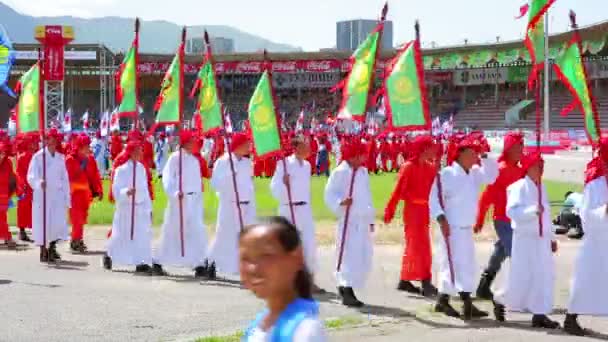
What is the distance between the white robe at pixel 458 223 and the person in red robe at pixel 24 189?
743 cm

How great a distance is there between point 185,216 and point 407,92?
319 centimetres

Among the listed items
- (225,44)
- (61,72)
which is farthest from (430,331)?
(225,44)

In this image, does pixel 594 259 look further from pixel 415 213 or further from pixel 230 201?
pixel 230 201

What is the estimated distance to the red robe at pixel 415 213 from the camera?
29.8 feet

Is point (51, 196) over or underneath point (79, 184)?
underneath

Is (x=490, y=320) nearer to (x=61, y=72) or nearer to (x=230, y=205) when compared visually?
(x=230, y=205)

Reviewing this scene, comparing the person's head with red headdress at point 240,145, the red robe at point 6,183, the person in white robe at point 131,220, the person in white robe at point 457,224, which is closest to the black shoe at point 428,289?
the person in white robe at point 457,224

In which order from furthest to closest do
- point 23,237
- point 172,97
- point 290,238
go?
1. point 23,237
2. point 172,97
3. point 290,238

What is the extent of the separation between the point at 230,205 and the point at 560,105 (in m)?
50.2

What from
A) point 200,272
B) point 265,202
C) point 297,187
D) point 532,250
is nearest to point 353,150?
point 297,187

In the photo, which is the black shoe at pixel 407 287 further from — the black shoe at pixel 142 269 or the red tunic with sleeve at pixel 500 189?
the black shoe at pixel 142 269

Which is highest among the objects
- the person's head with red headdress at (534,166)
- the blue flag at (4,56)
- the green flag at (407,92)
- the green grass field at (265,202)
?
the blue flag at (4,56)

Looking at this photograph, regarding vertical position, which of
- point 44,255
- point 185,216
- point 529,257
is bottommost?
point 44,255

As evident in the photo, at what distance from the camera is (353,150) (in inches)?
340
